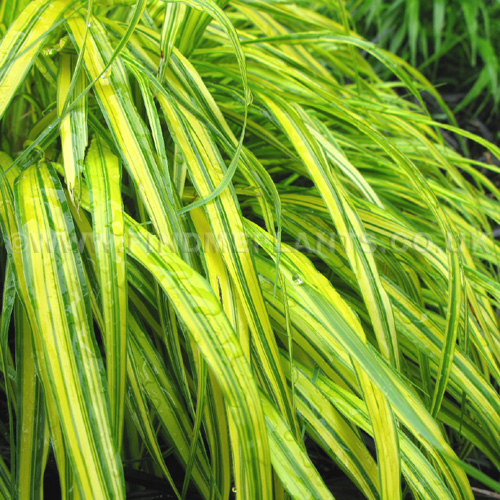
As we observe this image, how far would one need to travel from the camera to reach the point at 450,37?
1.64 m

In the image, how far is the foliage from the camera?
5.08 ft

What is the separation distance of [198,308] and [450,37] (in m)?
1.67

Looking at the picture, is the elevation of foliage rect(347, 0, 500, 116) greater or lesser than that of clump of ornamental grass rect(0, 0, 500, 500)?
greater

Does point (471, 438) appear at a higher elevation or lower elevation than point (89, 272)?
lower

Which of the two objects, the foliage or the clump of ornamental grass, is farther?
the foliage

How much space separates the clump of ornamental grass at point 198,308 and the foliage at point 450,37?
1.00 metres

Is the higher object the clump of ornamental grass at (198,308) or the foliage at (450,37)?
the foliage at (450,37)

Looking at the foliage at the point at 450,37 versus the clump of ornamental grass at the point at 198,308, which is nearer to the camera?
the clump of ornamental grass at the point at 198,308

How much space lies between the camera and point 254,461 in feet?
1.41

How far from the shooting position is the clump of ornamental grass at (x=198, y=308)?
1.48 ft

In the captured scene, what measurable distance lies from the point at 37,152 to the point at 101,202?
0.17m

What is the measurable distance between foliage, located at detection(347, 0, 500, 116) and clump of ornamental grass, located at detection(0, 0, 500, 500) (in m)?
1.00

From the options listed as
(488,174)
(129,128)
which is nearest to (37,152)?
(129,128)

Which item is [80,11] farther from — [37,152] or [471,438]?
[471,438]
